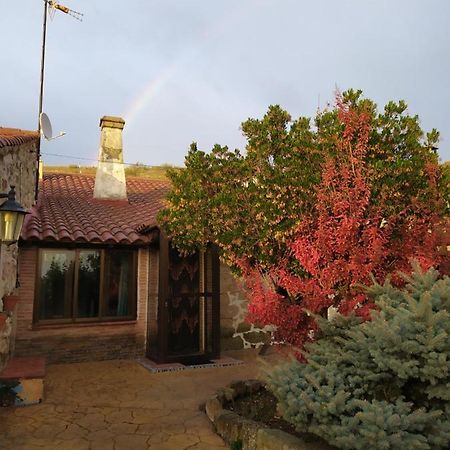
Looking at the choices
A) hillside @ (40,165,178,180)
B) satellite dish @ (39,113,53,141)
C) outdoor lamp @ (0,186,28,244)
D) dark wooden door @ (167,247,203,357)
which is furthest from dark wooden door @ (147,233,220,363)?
hillside @ (40,165,178,180)

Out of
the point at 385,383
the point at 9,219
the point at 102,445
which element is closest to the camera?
the point at 385,383

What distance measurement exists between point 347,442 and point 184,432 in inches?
93.3

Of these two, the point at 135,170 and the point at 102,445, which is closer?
the point at 102,445

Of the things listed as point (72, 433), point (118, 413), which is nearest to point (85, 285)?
point (118, 413)

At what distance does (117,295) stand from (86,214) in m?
2.36

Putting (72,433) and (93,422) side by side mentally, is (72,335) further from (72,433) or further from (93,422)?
(72,433)

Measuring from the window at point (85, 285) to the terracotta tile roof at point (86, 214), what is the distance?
0.52 metres

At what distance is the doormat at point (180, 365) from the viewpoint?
7.81 metres

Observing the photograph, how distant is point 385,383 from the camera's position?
136 inches

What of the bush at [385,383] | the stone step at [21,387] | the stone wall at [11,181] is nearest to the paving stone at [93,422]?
the stone step at [21,387]

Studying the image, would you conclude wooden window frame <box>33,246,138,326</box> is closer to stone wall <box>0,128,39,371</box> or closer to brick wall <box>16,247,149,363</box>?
brick wall <box>16,247,149,363</box>

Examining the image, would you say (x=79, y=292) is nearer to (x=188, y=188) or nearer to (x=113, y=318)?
(x=113, y=318)

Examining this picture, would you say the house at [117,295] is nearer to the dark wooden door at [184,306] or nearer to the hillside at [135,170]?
the dark wooden door at [184,306]

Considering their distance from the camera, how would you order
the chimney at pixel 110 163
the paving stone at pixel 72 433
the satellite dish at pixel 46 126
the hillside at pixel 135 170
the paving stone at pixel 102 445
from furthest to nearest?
1. the hillside at pixel 135 170
2. the chimney at pixel 110 163
3. the satellite dish at pixel 46 126
4. the paving stone at pixel 72 433
5. the paving stone at pixel 102 445
